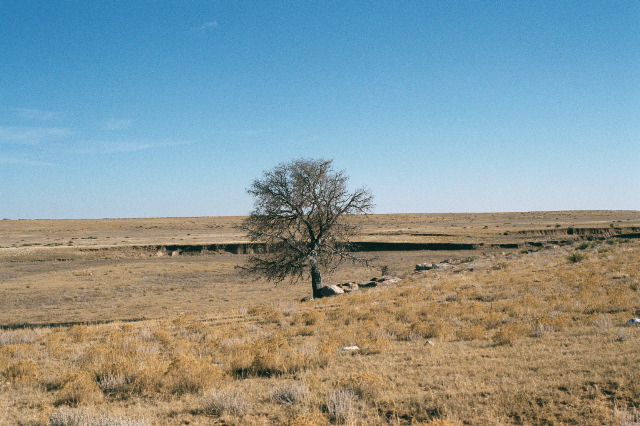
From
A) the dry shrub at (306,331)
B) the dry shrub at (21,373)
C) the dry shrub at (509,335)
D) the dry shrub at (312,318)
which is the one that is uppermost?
the dry shrub at (509,335)

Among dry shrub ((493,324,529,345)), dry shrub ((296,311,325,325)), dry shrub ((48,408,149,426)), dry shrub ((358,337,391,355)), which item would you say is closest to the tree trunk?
dry shrub ((296,311,325,325))

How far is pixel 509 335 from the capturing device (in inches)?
416

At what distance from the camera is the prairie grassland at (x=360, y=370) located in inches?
262

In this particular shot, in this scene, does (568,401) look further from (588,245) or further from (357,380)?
(588,245)

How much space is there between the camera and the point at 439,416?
6465 millimetres

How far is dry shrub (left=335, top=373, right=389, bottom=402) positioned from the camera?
7.35 meters

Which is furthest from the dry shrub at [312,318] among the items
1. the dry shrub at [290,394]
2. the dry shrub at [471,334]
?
the dry shrub at [290,394]

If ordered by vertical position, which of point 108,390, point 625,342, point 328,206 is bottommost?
point 108,390

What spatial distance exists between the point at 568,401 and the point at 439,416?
6.65 feet

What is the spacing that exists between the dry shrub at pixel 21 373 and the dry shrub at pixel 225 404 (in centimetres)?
464

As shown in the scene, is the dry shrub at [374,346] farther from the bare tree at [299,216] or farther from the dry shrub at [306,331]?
the bare tree at [299,216]

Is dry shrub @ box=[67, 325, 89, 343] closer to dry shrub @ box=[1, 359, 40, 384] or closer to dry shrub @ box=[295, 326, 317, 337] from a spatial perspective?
dry shrub @ box=[1, 359, 40, 384]

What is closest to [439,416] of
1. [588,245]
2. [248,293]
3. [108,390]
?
[108,390]

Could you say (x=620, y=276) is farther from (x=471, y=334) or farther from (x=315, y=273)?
(x=315, y=273)
